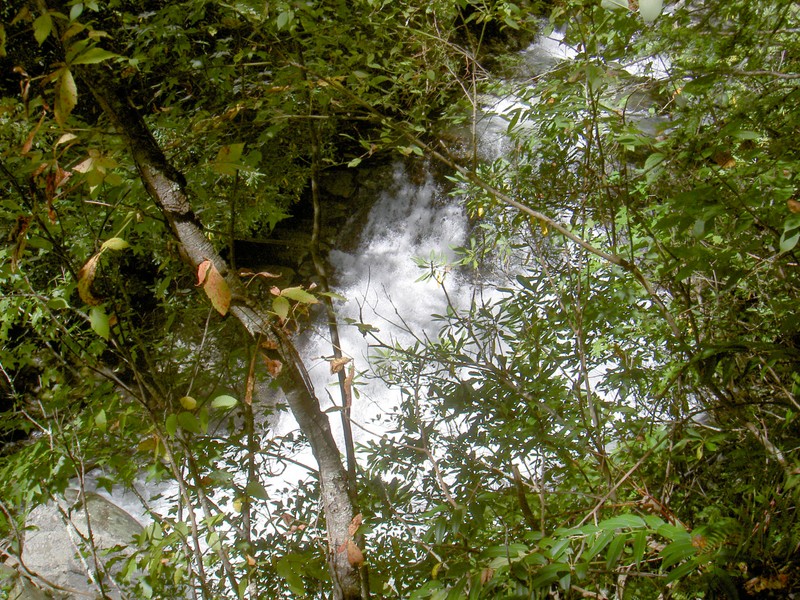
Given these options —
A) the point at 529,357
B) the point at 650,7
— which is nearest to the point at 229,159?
the point at 650,7

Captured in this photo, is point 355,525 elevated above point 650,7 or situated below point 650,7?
below

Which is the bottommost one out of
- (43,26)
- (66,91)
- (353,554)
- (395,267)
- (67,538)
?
(353,554)

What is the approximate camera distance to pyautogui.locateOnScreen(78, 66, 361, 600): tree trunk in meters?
1.40

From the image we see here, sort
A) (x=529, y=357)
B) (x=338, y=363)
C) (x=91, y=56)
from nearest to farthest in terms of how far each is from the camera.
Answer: (x=91, y=56), (x=338, y=363), (x=529, y=357)

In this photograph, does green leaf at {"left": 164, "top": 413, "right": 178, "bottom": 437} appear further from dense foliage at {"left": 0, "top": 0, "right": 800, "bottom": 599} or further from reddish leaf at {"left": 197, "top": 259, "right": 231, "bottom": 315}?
reddish leaf at {"left": 197, "top": 259, "right": 231, "bottom": 315}

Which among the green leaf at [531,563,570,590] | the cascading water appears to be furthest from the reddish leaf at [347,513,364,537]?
the cascading water

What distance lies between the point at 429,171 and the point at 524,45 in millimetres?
2178

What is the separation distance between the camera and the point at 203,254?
142 centimetres

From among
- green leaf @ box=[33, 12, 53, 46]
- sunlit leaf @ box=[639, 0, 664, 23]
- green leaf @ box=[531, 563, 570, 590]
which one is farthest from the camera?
green leaf @ box=[33, 12, 53, 46]

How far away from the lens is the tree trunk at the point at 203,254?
1401 millimetres

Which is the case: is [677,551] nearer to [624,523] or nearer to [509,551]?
[624,523]

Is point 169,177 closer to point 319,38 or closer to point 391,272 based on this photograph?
point 319,38

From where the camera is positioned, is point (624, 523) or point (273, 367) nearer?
point (624, 523)

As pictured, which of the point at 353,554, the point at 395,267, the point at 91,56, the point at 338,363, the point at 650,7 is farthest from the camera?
the point at 395,267
